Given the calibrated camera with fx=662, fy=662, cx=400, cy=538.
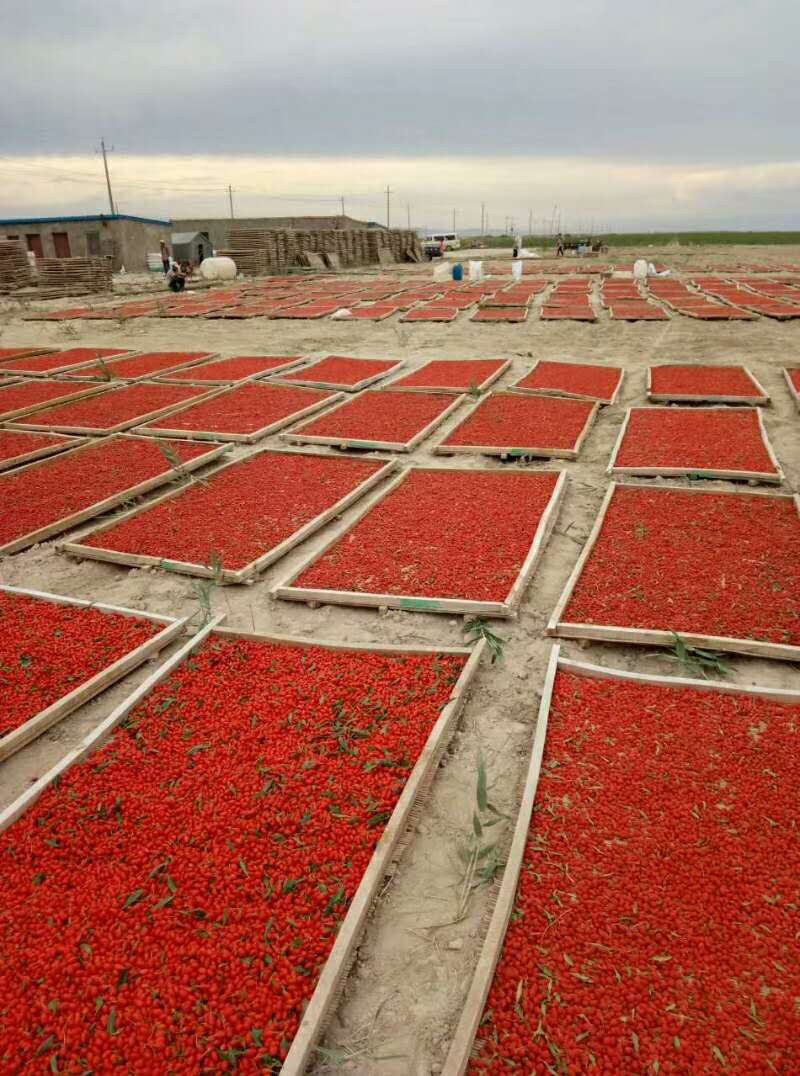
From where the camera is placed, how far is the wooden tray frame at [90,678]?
2.67 metres

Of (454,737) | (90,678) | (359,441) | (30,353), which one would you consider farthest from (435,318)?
(454,737)

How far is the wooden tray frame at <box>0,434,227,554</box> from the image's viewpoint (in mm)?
4383

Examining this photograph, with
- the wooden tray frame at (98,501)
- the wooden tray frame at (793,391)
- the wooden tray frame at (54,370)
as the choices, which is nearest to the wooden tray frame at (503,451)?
the wooden tray frame at (98,501)

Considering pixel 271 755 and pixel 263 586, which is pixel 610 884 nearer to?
pixel 271 755

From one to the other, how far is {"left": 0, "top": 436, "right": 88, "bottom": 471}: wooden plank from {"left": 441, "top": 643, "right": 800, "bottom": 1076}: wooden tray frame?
4.96 m

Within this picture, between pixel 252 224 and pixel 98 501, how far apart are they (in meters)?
38.3

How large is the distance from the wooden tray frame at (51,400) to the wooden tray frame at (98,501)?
1.13m

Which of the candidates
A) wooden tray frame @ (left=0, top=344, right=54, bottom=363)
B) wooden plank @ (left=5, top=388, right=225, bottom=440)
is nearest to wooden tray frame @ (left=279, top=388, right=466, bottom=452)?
wooden plank @ (left=5, top=388, right=225, bottom=440)

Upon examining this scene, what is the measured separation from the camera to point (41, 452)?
235 inches

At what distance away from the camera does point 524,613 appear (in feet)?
11.7

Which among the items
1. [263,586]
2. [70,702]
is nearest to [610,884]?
[70,702]

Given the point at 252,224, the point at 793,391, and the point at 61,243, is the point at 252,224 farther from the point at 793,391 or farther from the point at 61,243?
the point at 793,391

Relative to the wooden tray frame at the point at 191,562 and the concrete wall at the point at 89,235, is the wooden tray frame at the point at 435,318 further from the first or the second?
the concrete wall at the point at 89,235

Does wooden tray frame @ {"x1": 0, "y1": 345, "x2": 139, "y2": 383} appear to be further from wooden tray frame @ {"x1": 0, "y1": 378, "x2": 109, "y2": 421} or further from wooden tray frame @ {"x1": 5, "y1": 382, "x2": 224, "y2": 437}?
wooden tray frame @ {"x1": 5, "y1": 382, "x2": 224, "y2": 437}
